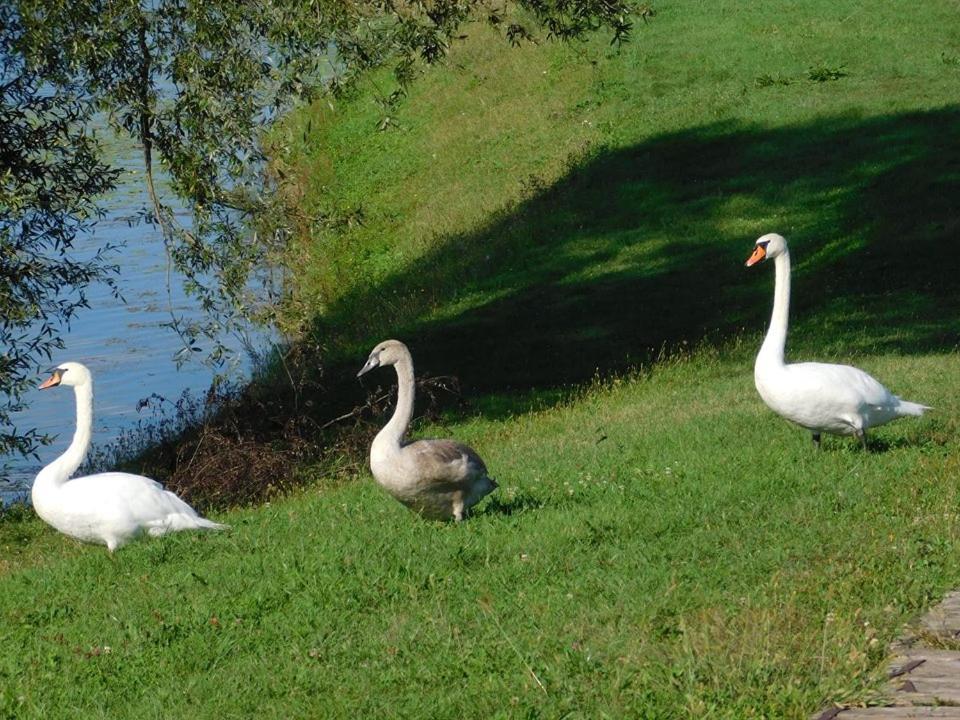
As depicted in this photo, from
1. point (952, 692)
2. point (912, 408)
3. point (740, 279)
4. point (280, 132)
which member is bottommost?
point (740, 279)

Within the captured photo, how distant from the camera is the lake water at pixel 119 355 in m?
24.8

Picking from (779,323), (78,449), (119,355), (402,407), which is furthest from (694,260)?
(402,407)

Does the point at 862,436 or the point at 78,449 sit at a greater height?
the point at 78,449

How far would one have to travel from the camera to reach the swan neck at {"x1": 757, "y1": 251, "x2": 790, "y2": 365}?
12.2 m

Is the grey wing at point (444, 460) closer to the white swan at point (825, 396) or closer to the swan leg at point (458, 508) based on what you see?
the swan leg at point (458, 508)

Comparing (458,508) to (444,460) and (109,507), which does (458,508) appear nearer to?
(444,460)

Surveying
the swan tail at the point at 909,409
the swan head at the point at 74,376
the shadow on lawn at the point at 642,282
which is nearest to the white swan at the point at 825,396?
the swan tail at the point at 909,409

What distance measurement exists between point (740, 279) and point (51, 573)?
1782cm

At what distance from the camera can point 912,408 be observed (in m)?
12.3

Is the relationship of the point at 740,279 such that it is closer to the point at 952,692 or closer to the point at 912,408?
the point at 912,408

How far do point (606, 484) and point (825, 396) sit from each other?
2080mm

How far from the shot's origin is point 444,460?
10.5 m

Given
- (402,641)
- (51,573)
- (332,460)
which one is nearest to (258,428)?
(332,460)

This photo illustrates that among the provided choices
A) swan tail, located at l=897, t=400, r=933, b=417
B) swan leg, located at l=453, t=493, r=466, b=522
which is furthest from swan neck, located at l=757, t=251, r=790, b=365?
swan leg, located at l=453, t=493, r=466, b=522
